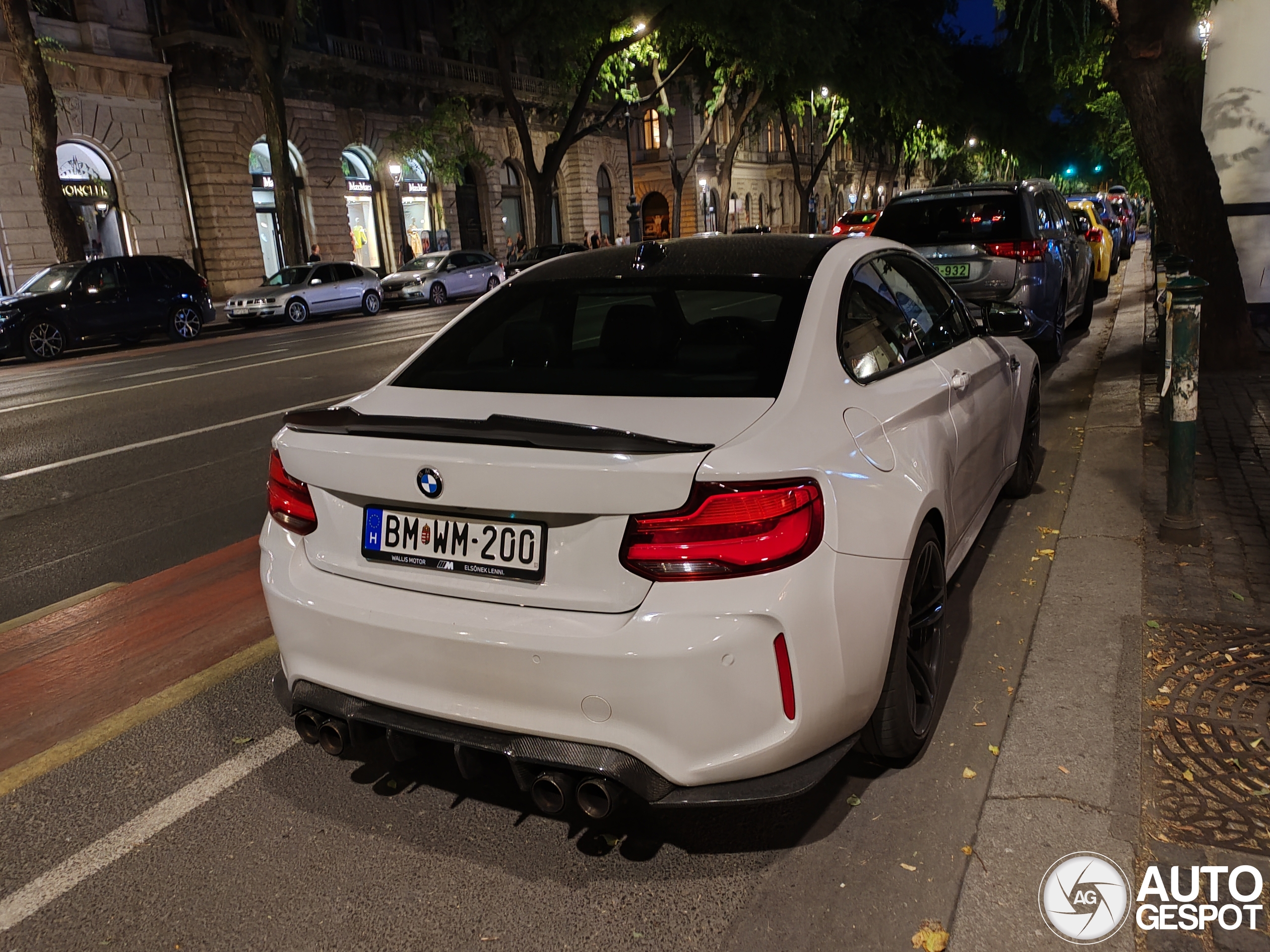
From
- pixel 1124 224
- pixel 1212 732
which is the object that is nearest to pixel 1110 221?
pixel 1124 224

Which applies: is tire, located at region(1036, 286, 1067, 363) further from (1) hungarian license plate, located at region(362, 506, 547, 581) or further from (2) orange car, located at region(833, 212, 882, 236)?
(2) orange car, located at region(833, 212, 882, 236)

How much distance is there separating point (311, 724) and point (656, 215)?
2512 inches

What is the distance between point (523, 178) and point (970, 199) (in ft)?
125

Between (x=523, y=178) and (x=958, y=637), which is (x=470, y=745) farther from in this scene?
(x=523, y=178)

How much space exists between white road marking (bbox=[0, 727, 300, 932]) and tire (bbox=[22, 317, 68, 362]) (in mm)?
18363

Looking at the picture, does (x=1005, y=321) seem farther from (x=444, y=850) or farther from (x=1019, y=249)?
(x=1019, y=249)

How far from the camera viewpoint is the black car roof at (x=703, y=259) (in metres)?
3.41

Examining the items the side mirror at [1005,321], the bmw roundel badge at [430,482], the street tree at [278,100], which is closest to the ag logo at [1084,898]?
the bmw roundel badge at [430,482]

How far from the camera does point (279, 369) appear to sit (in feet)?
46.3

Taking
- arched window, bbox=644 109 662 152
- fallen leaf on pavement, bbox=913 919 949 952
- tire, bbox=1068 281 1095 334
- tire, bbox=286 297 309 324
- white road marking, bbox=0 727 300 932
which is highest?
arched window, bbox=644 109 662 152

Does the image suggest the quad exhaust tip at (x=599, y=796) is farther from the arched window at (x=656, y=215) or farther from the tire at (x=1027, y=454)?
the arched window at (x=656, y=215)

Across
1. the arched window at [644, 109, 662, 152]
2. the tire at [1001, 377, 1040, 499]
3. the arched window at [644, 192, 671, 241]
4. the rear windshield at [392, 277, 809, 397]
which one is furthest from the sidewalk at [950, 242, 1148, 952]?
the arched window at [644, 109, 662, 152]

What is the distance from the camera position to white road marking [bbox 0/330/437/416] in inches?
479

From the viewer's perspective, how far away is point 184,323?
22125 mm
